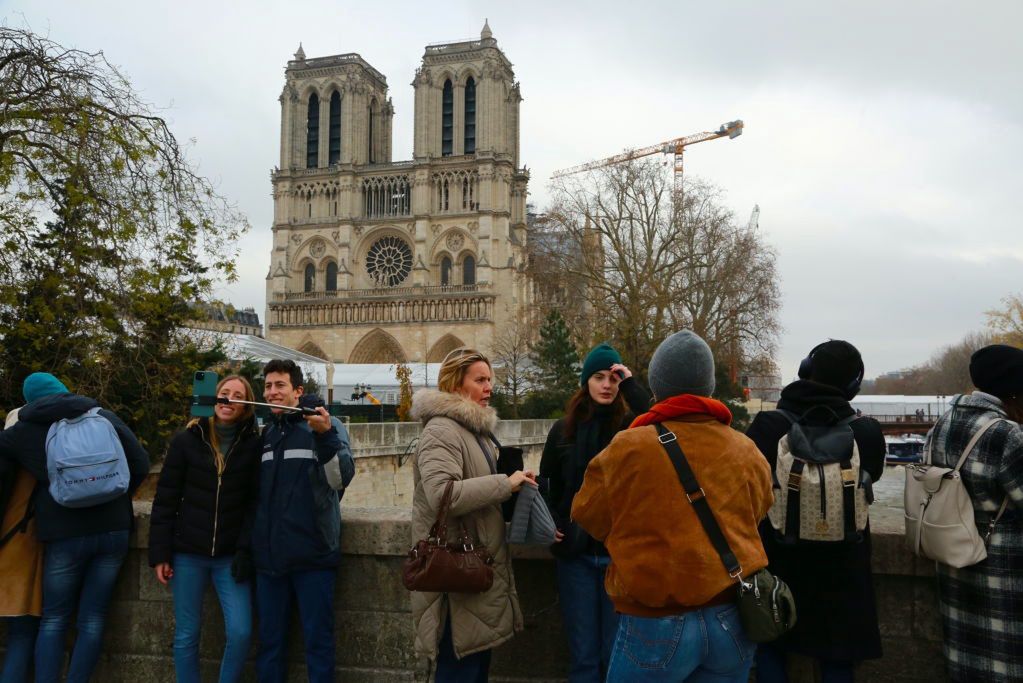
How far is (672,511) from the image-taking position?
235 cm

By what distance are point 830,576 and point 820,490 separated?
34 cm

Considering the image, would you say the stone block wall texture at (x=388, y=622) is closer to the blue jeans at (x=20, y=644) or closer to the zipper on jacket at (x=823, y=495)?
the blue jeans at (x=20, y=644)

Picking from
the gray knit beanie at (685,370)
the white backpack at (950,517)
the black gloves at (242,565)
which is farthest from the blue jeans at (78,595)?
the white backpack at (950,517)

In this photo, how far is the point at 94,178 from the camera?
270 inches

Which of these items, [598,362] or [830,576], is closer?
[830,576]

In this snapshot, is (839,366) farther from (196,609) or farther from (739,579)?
(196,609)

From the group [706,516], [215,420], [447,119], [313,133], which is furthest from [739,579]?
[313,133]

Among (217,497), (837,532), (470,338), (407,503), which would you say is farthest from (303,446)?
(470,338)

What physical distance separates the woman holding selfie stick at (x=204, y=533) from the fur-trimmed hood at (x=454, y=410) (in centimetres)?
96

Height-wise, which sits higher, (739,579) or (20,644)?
(739,579)

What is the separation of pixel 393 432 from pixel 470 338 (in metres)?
34.4

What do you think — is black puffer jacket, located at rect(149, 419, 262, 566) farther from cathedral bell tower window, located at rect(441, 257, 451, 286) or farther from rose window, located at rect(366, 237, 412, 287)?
rose window, located at rect(366, 237, 412, 287)

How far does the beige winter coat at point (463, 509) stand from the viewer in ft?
9.91

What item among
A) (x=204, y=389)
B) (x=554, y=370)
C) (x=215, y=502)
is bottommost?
(x=215, y=502)
